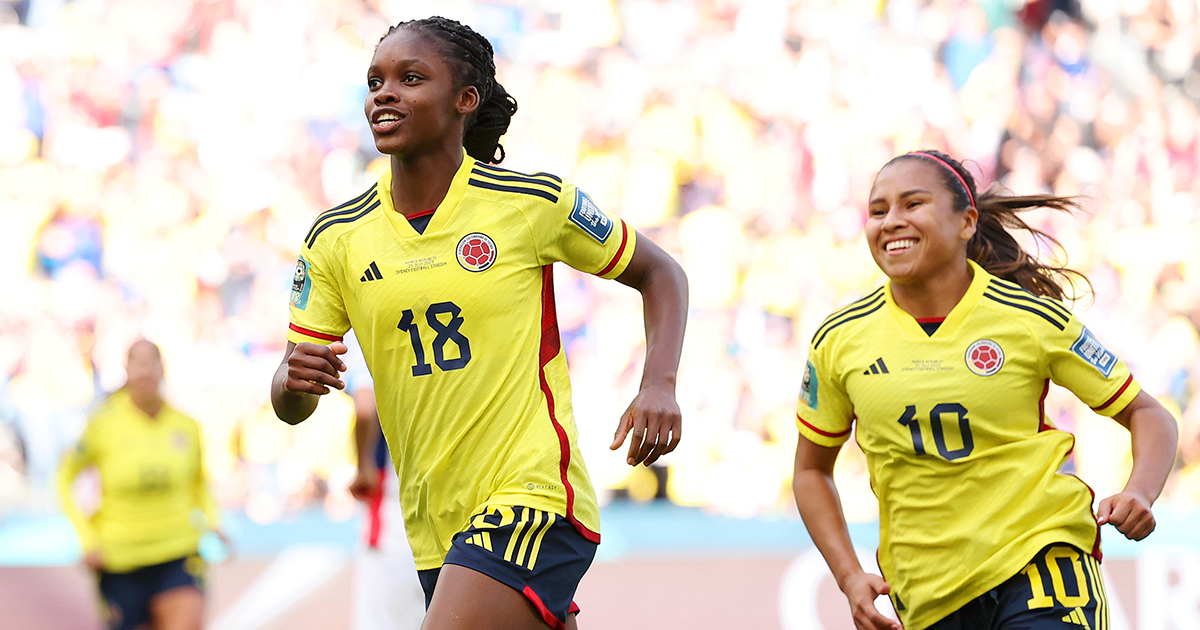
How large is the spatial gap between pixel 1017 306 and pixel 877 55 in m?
7.17

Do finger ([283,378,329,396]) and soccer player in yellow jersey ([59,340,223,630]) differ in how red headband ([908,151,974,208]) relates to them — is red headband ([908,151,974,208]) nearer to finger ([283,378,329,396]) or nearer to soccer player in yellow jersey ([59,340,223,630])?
finger ([283,378,329,396])

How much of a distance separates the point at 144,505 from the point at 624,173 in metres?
4.80

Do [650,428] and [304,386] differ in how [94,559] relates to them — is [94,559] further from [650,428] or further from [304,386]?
[650,428]

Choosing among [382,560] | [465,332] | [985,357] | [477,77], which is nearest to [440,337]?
[465,332]

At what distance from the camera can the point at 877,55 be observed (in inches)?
389

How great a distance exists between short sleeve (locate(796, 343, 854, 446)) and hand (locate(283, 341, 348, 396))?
131cm

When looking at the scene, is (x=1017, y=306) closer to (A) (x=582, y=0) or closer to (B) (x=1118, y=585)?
(B) (x=1118, y=585)

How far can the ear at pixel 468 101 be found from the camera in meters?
3.00

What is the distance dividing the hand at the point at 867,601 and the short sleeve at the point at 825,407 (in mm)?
439

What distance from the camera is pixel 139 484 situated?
602 cm

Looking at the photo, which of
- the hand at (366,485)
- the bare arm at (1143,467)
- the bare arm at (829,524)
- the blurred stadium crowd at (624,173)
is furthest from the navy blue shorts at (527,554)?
the blurred stadium crowd at (624,173)

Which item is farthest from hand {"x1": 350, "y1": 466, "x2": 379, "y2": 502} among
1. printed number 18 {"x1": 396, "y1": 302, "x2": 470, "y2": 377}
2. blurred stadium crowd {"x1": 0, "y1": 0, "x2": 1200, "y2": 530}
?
blurred stadium crowd {"x1": 0, "y1": 0, "x2": 1200, "y2": 530}

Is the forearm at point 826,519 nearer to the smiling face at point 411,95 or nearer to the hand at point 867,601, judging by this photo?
the hand at point 867,601

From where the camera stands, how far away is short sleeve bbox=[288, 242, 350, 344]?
297 cm
